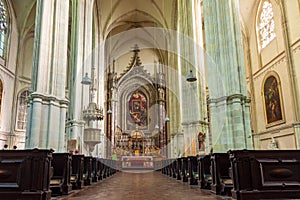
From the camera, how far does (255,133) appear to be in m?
19.8

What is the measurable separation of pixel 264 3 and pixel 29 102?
17262mm

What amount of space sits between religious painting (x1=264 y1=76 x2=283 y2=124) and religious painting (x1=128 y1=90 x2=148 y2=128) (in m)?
17.2

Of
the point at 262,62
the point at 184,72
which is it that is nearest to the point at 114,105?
the point at 184,72

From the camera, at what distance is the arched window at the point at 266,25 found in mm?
18031

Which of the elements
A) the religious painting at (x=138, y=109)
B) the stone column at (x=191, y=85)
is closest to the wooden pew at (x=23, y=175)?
the stone column at (x=191, y=85)

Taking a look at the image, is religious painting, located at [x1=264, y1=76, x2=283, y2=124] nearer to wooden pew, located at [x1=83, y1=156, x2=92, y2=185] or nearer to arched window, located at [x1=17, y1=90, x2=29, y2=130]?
wooden pew, located at [x1=83, y1=156, x2=92, y2=185]

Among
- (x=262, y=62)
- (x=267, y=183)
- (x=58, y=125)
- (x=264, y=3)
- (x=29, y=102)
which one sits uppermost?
(x=264, y=3)

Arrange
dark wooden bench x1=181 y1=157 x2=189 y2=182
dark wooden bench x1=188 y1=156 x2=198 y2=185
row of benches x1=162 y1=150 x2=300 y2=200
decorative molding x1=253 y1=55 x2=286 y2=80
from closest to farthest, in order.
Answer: row of benches x1=162 y1=150 x2=300 y2=200 → dark wooden bench x1=188 y1=156 x2=198 y2=185 → dark wooden bench x1=181 y1=157 x2=189 y2=182 → decorative molding x1=253 y1=55 x2=286 y2=80

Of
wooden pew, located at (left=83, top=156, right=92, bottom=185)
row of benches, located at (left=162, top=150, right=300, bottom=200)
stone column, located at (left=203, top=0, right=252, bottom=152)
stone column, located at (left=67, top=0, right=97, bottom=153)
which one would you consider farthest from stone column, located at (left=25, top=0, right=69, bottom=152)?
row of benches, located at (left=162, top=150, right=300, bottom=200)

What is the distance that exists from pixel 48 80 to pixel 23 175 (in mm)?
5242

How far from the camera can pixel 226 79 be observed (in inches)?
376

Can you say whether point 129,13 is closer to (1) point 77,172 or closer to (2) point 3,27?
(2) point 3,27

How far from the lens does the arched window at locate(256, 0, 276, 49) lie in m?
18.0

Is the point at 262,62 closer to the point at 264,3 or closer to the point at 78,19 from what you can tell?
the point at 264,3
